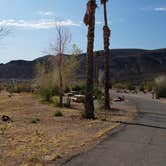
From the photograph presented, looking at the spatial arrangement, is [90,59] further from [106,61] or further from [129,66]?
[129,66]

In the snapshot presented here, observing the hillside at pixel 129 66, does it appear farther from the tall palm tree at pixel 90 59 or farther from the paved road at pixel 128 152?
the paved road at pixel 128 152

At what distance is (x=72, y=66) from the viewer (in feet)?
150

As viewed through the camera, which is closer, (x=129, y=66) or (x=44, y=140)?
(x=44, y=140)

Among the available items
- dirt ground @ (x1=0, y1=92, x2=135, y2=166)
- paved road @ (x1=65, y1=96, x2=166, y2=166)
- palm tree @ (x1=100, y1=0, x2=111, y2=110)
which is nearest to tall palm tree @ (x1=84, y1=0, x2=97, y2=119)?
dirt ground @ (x1=0, y1=92, x2=135, y2=166)

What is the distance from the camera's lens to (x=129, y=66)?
166 meters

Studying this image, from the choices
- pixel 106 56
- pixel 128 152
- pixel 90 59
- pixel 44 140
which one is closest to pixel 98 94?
pixel 106 56

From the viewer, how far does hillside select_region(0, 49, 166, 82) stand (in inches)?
6220

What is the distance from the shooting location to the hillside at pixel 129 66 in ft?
518

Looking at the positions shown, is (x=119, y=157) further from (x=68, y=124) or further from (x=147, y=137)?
(x=68, y=124)

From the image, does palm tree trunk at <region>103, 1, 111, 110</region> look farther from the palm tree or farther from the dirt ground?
the dirt ground

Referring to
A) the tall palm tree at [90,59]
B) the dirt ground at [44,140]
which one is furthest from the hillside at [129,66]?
the dirt ground at [44,140]

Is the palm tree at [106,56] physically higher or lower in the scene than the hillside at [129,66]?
lower

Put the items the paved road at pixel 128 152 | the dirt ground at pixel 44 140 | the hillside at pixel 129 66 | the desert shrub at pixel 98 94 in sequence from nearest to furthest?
the paved road at pixel 128 152
the dirt ground at pixel 44 140
the desert shrub at pixel 98 94
the hillside at pixel 129 66

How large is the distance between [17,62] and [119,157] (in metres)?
182
